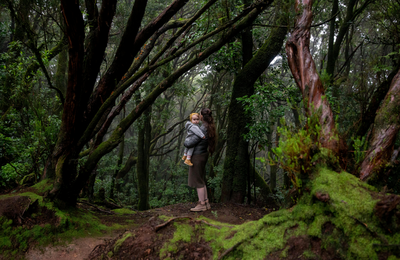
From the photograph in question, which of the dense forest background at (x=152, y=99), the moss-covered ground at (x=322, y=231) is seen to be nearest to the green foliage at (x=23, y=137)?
the dense forest background at (x=152, y=99)

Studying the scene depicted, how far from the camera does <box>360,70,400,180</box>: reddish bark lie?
2.06m

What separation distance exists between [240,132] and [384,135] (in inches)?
138

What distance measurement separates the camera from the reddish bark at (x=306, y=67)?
242 cm

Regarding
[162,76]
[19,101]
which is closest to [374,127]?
[19,101]

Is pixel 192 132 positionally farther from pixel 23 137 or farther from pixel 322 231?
pixel 23 137

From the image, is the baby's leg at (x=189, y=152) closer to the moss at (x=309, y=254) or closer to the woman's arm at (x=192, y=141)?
the woman's arm at (x=192, y=141)

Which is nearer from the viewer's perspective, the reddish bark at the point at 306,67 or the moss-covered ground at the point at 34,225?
the reddish bark at the point at 306,67

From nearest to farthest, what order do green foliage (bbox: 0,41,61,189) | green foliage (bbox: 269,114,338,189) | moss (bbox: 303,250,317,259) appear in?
moss (bbox: 303,250,317,259) < green foliage (bbox: 269,114,338,189) < green foliage (bbox: 0,41,61,189)

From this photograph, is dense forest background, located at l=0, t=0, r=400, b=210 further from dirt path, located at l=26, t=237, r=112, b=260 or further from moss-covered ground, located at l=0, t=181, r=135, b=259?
dirt path, located at l=26, t=237, r=112, b=260

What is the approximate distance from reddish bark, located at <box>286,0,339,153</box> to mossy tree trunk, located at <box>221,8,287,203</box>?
238 cm

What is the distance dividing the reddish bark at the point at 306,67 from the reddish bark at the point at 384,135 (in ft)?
1.38

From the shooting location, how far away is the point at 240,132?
566 centimetres

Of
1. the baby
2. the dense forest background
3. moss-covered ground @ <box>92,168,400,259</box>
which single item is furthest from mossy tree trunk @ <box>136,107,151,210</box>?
moss-covered ground @ <box>92,168,400,259</box>

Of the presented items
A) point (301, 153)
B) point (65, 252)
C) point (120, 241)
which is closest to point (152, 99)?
point (120, 241)
